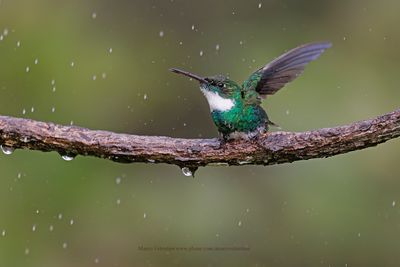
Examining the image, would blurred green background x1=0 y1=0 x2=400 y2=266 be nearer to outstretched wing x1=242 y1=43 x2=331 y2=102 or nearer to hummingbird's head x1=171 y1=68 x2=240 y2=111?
outstretched wing x1=242 y1=43 x2=331 y2=102

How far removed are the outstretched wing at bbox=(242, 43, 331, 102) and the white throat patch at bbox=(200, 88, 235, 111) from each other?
0.53 feet

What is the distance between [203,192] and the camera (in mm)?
5879

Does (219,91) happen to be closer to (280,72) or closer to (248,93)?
Result: (248,93)

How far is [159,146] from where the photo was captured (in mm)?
2914

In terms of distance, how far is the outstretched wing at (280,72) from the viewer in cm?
347

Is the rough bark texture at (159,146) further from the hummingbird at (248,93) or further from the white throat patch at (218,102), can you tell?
the white throat patch at (218,102)

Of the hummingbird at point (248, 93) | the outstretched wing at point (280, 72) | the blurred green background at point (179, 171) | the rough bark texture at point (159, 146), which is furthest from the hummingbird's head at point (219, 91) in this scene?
the blurred green background at point (179, 171)

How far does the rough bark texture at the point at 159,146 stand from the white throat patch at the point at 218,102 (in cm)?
30

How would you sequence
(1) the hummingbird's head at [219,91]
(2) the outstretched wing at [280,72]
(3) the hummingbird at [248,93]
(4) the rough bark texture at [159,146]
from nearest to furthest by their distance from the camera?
(4) the rough bark texture at [159,146] < (3) the hummingbird at [248,93] < (1) the hummingbird's head at [219,91] < (2) the outstretched wing at [280,72]

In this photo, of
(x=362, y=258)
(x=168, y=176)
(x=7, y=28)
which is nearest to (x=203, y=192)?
(x=168, y=176)

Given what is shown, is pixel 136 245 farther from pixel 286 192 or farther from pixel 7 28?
pixel 7 28

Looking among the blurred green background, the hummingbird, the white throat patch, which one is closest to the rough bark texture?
the hummingbird

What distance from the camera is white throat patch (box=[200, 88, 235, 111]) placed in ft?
10.8

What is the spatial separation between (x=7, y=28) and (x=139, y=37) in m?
1.16
